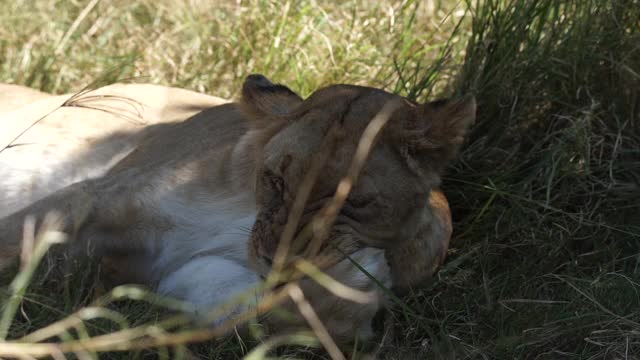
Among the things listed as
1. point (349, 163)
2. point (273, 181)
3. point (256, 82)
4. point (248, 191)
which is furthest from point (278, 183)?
point (256, 82)

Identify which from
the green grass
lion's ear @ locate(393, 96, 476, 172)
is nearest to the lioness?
lion's ear @ locate(393, 96, 476, 172)

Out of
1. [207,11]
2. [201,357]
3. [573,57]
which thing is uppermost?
[573,57]

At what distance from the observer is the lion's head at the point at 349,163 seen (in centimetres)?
251

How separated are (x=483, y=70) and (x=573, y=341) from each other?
136 centimetres

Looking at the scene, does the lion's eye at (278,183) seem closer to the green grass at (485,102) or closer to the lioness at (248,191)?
the lioness at (248,191)

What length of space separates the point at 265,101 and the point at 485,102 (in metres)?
1.19

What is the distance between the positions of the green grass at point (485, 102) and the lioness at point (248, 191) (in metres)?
0.18

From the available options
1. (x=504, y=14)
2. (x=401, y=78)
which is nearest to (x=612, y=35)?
(x=504, y=14)

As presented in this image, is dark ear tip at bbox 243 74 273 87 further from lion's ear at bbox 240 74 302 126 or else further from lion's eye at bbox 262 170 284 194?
lion's eye at bbox 262 170 284 194

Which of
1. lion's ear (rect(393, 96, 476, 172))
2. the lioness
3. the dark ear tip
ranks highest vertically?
lion's ear (rect(393, 96, 476, 172))

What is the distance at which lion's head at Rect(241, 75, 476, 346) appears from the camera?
2506mm

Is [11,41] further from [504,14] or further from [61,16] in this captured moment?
[504,14]

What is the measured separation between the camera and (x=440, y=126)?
2.76 meters

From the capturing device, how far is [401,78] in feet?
12.6
